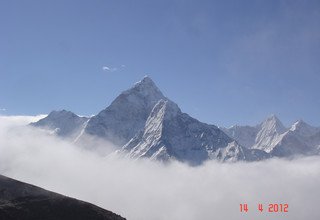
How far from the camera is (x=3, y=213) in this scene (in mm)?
146000

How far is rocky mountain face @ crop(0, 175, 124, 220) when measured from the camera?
151625 mm

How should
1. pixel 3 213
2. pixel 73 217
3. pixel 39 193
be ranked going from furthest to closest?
pixel 39 193 < pixel 73 217 < pixel 3 213

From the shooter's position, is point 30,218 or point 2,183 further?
point 2,183

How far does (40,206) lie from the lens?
521ft

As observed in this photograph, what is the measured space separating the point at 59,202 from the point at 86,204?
8056 millimetres

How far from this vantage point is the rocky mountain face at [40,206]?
152 metres

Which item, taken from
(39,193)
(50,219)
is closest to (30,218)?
(50,219)

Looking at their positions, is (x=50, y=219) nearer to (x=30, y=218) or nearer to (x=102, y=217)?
(x=30, y=218)

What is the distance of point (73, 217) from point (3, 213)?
20396 mm

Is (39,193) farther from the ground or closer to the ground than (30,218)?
farther from the ground

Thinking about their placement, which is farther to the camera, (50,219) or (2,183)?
(2,183)

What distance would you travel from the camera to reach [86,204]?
166250 mm

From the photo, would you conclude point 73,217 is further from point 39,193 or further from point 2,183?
point 2,183

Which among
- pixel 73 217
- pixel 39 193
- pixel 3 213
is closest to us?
pixel 3 213
